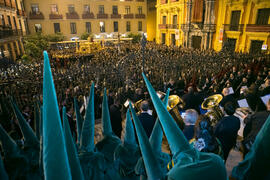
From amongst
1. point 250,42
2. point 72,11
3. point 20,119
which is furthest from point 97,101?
point 72,11

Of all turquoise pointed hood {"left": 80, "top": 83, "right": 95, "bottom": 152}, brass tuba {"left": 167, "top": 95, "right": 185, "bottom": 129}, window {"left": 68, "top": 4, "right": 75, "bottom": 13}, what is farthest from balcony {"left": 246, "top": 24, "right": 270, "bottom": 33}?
window {"left": 68, "top": 4, "right": 75, "bottom": 13}

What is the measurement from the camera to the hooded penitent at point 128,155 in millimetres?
1539

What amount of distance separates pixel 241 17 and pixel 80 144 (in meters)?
23.1

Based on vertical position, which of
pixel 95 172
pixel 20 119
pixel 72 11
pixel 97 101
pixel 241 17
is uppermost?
pixel 72 11

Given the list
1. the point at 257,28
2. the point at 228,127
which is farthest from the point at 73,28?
the point at 228,127

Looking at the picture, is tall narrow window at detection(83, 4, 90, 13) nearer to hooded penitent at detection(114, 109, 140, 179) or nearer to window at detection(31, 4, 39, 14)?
window at detection(31, 4, 39, 14)

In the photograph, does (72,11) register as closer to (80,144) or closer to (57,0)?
(57,0)

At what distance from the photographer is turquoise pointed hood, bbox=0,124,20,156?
1205 millimetres

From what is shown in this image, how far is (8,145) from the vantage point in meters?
1.26

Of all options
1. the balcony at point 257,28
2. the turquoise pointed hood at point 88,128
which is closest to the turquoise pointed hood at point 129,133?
the turquoise pointed hood at point 88,128

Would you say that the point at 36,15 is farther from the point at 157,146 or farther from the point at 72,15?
the point at 157,146

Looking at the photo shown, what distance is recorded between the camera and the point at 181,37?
89.6 feet

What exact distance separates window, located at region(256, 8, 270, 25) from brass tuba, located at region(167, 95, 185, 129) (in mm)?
17621

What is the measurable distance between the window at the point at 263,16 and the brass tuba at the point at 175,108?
17.6 m
